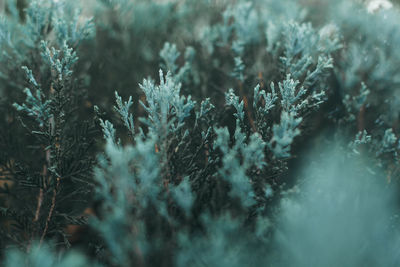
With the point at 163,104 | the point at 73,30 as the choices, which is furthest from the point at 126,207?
the point at 73,30

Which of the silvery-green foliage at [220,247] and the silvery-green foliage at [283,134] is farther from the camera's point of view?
the silvery-green foliage at [283,134]

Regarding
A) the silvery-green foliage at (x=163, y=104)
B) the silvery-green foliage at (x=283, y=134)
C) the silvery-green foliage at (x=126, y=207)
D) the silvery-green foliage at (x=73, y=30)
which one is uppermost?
the silvery-green foliage at (x=73, y=30)

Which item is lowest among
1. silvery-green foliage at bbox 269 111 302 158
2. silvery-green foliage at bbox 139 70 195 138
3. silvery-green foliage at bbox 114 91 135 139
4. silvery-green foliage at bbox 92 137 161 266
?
silvery-green foliage at bbox 92 137 161 266

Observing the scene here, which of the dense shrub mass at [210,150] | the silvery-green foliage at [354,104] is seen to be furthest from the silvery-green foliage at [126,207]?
the silvery-green foliage at [354,104]

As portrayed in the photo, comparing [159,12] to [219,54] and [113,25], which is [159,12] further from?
[219,54]

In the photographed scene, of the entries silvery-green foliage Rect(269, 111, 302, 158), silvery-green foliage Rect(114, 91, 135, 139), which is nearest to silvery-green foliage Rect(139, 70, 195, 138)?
silvery-green foliage Rect(114, 91, 135, 139)

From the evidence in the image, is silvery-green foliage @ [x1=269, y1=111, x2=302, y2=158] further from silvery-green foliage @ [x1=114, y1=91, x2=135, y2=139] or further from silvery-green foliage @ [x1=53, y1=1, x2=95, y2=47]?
silvery-green foliage @ [x1=53, y1=1, x2=95, y2=47]

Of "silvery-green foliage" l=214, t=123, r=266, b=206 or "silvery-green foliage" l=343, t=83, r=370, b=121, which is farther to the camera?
"silvery-green foliage" l=343, t=83, r=370, b=121

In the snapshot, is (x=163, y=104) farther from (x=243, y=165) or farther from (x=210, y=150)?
(x=243, y=165)

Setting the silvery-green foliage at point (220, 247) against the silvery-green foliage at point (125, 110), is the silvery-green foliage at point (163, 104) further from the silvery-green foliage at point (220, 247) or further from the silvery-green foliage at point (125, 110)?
the silvery-green foliage at point (220, 247)

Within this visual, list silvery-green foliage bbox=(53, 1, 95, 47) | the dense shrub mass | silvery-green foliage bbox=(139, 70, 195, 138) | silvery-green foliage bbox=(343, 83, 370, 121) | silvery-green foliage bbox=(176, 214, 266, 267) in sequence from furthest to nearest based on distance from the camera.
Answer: silvery-green foliage bbox=(343, 83, 370, 121)
silvery-green foliage bbox=(53, 1, 95, 47)
silvery-green foliage bbox=(139, 70, 195, 138)
the dense shrub mass
silvery-green foliage bbox=(176, 214, 266, 267)
